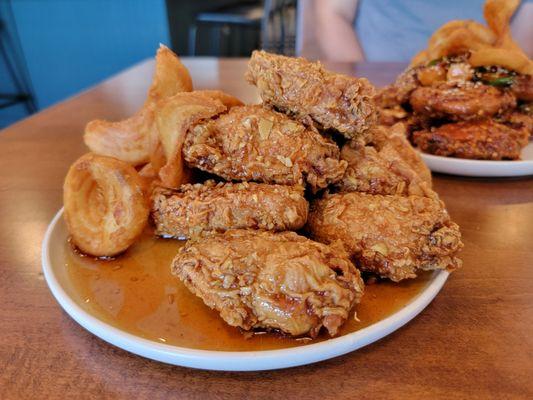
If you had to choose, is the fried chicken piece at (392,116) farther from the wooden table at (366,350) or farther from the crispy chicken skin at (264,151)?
the crispy chicken skin at (264,151)

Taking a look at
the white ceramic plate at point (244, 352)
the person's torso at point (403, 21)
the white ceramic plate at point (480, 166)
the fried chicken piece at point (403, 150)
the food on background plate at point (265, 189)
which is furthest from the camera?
the person's torso at point (403, 21)

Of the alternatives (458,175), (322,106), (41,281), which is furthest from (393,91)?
(41,281)

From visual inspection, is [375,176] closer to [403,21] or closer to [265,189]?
[265,189]

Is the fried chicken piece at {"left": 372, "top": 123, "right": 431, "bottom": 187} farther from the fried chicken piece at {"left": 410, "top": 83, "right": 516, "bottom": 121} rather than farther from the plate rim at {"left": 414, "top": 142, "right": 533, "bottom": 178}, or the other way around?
the fried chicken piece at {"left": 410, "top": 83, "right": 516, "bottom": 121}

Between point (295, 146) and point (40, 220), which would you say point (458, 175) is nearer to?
point (295, 146)

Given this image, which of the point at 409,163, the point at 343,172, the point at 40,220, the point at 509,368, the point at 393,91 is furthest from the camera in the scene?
the point at 393,91

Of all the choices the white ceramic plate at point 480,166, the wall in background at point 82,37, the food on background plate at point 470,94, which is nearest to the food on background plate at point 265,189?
the white ceramic plate at point 480,166

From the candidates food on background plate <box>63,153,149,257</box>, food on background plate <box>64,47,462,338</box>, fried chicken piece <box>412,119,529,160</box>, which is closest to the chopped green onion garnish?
fried chicken piece <box>412,119,529,160</box>

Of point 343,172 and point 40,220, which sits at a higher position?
point 343,172
